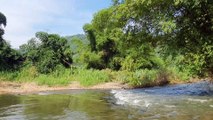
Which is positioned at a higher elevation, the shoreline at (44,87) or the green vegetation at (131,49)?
the green vegetation at (131,49)

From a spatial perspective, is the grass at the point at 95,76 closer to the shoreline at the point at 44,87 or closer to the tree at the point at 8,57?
the shoreline at the point at 44,87

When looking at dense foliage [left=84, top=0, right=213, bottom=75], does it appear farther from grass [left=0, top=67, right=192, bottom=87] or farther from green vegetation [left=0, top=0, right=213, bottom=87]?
grass [left=0, top=67, right=192, bottom=87]

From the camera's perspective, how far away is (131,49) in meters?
24.3

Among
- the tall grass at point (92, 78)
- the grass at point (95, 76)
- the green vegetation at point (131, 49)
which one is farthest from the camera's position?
the tall grass at point (92, 78)

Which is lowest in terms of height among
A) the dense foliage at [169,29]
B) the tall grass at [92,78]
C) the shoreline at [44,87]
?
the shoreline at [44,87]

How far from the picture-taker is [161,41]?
843 inches

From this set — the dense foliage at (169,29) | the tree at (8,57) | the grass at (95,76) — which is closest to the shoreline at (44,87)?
the grass at (95,76)

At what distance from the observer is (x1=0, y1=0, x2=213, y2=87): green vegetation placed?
18672 millimetres

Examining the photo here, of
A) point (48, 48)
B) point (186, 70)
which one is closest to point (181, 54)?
point (186, 70)

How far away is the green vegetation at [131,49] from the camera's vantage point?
18672 mm

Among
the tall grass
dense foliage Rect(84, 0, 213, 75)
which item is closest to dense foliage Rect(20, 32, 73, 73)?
the tall grass

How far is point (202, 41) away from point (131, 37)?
5230 mm

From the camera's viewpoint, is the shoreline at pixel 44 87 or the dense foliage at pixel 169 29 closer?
the dense foliage at pixel 169 29

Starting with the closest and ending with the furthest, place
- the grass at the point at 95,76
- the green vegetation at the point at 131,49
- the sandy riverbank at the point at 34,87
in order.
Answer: the green vegetation at the point at 131,49, the grass at the point at 95,76, the sandy riverbank at the point at 34,87
